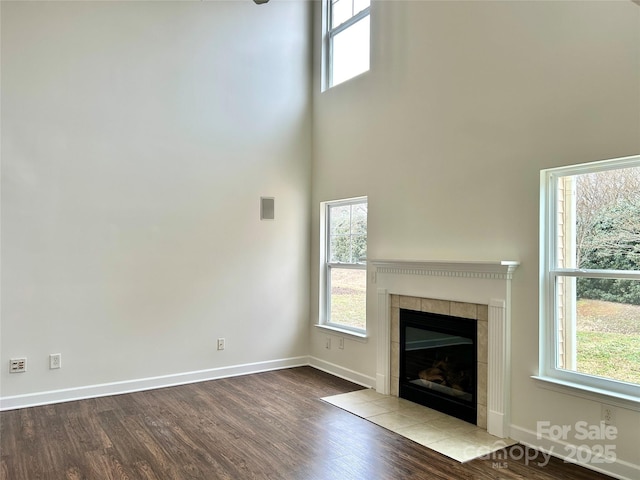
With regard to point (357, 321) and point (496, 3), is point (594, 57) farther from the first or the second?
point (357, 321)

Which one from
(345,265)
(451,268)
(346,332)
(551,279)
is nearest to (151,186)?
(345,265)

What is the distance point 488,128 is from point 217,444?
3048 millimetres

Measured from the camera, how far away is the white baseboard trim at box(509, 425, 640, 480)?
279 cm

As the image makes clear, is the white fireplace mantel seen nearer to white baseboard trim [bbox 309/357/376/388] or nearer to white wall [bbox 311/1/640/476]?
white wall [bbox 311/1/640/476]

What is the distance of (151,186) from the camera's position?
4.71m

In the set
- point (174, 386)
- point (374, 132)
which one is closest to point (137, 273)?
point (174, 386)

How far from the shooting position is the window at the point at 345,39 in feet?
16.8

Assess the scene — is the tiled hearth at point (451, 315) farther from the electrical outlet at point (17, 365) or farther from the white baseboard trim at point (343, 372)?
the electrical outlet at point (17, 365)

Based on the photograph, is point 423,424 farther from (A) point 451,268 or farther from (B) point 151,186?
(B) point 151,186

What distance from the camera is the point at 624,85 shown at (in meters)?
2.82

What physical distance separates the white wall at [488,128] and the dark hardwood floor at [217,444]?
86 centimetres

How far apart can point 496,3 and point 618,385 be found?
2776mm

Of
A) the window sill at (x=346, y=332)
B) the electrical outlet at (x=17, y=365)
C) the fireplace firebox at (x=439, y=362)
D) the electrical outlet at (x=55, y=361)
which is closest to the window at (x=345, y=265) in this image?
the window sill at (x=346, y=332)

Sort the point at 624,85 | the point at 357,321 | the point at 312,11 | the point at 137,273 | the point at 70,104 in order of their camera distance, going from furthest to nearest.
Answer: the point at 312,11 → the point at 357,321 → the point at 137,273 → the point at 70,104 → the point at 624,85
